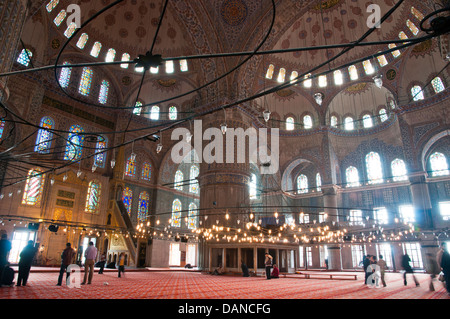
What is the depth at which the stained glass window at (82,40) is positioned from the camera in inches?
788

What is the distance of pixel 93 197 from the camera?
19844mm

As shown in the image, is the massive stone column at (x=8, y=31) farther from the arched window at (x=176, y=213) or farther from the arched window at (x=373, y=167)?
the arched window at (x=373, y=167)

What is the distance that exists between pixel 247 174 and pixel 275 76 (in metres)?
9.18

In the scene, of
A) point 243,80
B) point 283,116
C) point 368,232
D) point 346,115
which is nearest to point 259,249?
point 368,232

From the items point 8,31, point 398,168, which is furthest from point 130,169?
point 398,168

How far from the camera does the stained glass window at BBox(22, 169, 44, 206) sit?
1656 cm

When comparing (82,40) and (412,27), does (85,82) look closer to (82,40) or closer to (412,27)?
(82,40)

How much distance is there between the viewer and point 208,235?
15.9 metres

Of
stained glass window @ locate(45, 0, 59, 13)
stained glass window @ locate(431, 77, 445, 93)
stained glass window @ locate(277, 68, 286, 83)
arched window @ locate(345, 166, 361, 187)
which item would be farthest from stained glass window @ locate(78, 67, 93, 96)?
stained glass window @ locate(431, 77, 445, 93)

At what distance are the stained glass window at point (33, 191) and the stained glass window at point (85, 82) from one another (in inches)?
243

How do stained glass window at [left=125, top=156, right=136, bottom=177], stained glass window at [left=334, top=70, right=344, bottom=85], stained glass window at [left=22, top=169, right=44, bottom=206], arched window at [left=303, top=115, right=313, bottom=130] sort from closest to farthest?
stained glass window at [left=22, top=169, right=44, bottom=206] < stained glass window at [left=125, top=156, right=136, bottom=177] < stained glass window at [left=334, top=70, right=344, bottom=85] < arched window at [left=303, top=115, right=313, bottom=130]

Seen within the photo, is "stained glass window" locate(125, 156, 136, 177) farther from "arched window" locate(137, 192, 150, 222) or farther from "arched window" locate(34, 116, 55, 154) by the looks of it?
"arched window" locate(34, 116, 55, 154)

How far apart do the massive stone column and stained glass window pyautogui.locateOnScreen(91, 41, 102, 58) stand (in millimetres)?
13462

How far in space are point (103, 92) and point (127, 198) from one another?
24.7ft
